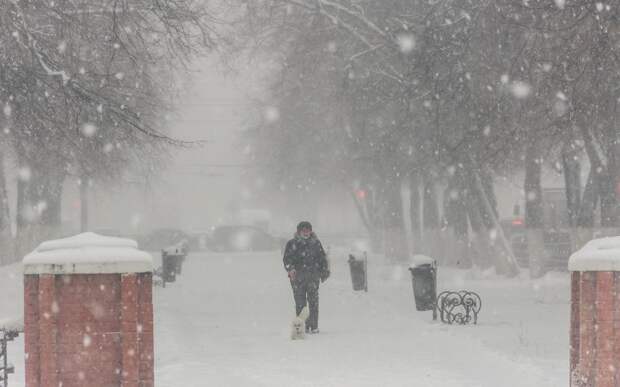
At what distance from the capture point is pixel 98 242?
958 cm

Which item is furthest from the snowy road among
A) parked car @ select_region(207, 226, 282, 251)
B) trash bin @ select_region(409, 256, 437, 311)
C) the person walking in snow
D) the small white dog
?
parked car @ select_region(207, 226, 282, 251)

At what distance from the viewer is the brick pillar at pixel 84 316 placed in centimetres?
934

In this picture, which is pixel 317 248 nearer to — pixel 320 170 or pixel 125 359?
pixel 125 359

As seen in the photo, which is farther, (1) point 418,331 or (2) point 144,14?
(2) point 144,14

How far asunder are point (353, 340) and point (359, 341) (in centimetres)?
16

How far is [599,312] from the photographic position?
9727mm

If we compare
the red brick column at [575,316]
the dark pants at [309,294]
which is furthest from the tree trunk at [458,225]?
the red brick column at [575,316]

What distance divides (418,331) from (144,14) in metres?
6.84

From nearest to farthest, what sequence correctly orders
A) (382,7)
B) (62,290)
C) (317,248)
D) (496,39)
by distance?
(62,290) → (317,248) → (496,39) → (382,7)

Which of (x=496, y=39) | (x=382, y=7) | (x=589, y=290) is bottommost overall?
(x=589, y=290)

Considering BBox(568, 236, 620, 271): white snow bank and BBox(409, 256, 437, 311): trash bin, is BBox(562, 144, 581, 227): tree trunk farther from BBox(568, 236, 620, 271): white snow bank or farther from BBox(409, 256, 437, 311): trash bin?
BBox(568, 236, 620, 271): white snow bank

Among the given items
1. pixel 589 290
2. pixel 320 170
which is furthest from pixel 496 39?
pixel 320 170

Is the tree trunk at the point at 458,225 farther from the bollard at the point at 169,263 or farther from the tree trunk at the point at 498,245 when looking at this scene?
the bollard at the point at 169,263

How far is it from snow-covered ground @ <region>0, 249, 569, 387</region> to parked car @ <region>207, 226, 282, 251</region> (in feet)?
123
